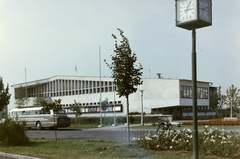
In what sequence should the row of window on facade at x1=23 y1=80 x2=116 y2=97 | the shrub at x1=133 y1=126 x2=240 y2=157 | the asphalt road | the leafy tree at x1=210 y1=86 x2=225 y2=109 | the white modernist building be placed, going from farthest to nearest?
the leafy tree at x1=210 y1=86 x2=225 y2=109
the row of window on facade at x1=23 y1=80 x2=116 y2=97
the white modernist building
the asphalt road
the shrub at x1=133 y1=126 x2=240 y2=157

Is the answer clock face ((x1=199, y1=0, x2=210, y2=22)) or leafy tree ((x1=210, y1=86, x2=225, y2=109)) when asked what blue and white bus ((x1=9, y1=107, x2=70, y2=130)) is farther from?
leafy tree ((x1=210, y1=86, x2=225, y2=109))

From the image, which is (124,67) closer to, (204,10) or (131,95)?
(204,10)

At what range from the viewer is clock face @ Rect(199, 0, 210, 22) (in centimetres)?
645

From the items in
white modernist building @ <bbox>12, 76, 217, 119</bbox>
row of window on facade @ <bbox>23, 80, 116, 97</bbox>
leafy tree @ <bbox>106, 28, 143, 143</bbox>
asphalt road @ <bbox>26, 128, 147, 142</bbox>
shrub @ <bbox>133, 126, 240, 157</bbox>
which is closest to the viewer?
shrub @ <bbox>133, 126, 240, 157</bbox>

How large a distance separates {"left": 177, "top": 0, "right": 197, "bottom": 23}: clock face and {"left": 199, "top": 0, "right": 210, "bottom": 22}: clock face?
152 mm

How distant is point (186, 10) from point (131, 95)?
43.4 m

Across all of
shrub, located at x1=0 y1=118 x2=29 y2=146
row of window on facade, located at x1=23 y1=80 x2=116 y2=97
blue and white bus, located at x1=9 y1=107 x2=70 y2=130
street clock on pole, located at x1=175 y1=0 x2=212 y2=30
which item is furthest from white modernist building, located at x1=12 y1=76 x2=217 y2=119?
street clock on pole, located at x1=175 y1=0 x2=212 y2=30

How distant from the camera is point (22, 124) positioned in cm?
1620

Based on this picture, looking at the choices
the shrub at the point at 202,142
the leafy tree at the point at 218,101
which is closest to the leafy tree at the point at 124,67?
the shrub at the point at 202,142

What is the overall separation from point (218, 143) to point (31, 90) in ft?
225

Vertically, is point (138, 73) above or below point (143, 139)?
above

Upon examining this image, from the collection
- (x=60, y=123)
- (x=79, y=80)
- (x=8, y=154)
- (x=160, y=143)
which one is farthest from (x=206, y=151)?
(x=79, y=80)

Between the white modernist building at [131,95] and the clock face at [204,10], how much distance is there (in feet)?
93.9

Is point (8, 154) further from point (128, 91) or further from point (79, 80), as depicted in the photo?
point (79, 80)
